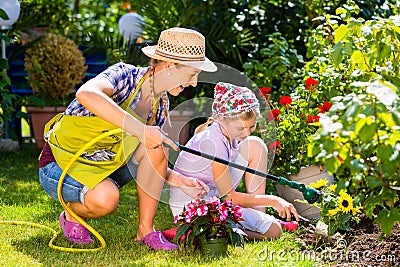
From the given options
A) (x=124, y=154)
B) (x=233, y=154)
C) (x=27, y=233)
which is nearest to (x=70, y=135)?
(x=124, y=154)

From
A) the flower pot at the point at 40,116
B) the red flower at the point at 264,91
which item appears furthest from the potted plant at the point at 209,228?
the flower pot at the point at 40,116

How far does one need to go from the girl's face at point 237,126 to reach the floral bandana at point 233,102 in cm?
3

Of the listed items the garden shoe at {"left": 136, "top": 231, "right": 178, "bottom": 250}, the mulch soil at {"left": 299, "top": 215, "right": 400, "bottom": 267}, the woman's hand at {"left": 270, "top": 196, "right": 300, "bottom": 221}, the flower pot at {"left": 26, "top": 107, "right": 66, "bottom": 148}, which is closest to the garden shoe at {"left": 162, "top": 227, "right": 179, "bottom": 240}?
the garden shoe at {"left": 136, "top": 231, "right": 178, "bottom": 250}

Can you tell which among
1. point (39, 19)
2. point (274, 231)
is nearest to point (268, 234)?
point (274, 231)

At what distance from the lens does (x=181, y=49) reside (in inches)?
112

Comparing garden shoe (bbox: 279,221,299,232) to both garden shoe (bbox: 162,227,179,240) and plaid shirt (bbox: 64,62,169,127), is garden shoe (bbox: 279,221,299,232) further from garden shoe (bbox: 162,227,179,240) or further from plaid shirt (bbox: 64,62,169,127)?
plaid shirt (bbox: 64,62,169,127)

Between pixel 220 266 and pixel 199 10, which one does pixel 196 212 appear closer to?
pixel 220 266

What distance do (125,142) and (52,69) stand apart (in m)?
2.96

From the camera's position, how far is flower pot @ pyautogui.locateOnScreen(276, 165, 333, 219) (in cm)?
338

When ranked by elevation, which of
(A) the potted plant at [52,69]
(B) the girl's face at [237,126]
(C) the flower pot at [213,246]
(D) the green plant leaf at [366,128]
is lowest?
(A) the potted plant at [52,69]

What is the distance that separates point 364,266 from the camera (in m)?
2.65

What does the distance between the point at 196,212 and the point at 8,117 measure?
2561 millimetres

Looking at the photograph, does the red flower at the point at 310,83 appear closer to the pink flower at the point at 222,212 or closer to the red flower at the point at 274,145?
the red flower at the point at 274,145

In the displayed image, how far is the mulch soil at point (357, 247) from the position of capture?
8.83 feet
